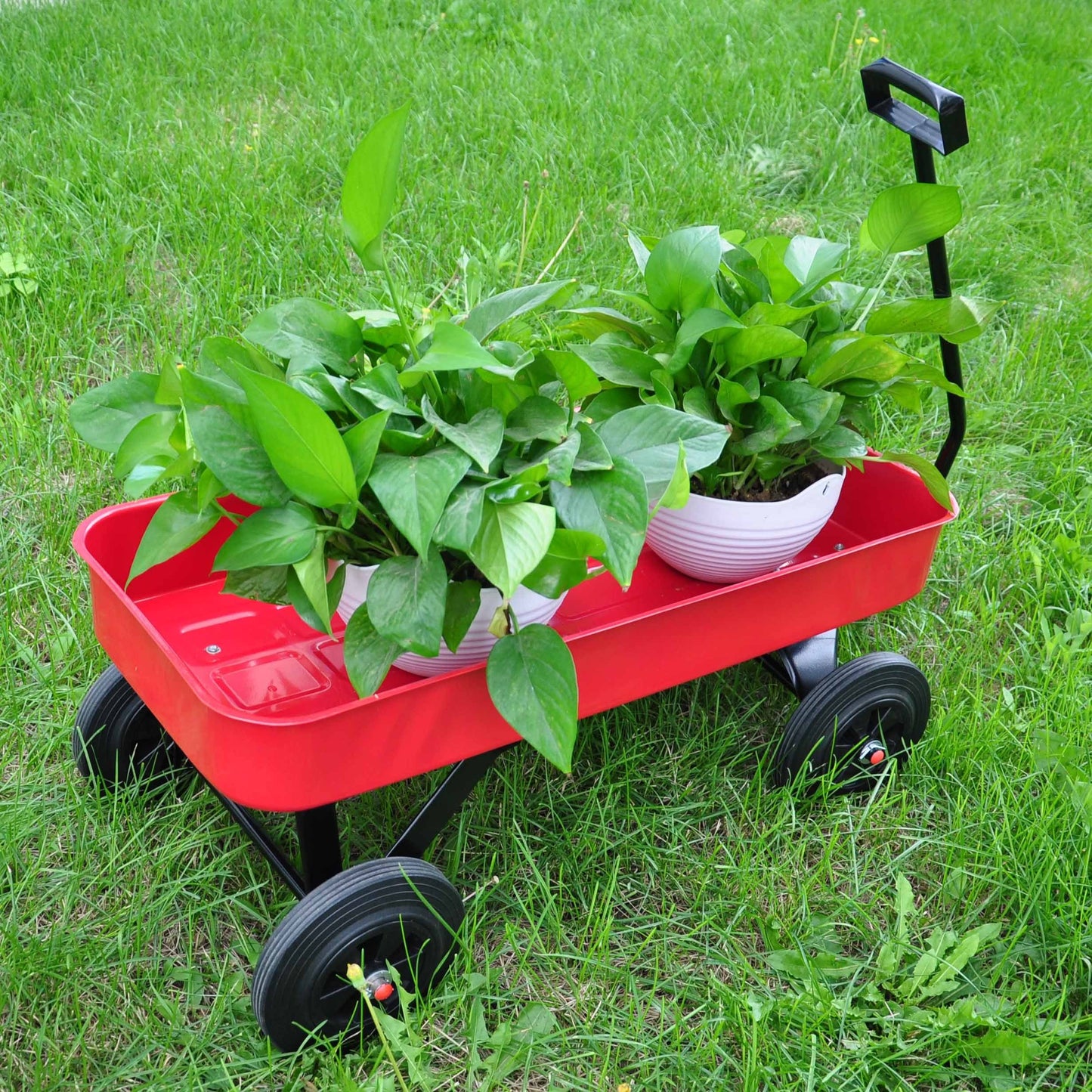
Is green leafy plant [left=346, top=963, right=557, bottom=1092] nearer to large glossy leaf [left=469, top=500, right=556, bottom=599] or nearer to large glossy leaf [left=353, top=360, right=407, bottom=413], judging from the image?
large glossy leaf [left=469, top=500, right=556, bottom=599]

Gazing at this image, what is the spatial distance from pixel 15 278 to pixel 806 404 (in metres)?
1.86

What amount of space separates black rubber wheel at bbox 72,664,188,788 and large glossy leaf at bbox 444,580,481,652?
1.91 feet

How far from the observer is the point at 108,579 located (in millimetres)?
1330

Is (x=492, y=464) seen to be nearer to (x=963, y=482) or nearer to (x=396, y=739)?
(x=396, y=739)

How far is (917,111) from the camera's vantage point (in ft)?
4.99

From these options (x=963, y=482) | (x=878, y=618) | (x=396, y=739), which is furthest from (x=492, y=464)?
(x=963, y=482)

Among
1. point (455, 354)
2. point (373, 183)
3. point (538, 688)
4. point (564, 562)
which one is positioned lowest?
point (538, 688)

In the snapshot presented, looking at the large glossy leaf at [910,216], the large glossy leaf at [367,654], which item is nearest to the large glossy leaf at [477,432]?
the large glossy leaf at [367,654]

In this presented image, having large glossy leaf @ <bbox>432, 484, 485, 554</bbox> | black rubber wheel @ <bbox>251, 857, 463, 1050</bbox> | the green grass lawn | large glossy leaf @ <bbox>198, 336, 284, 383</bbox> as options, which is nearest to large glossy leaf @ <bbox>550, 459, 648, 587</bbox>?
large glossy leaf @ <bbox>432, 484, 485, 554</bbox>

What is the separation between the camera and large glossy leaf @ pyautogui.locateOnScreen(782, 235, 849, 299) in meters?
1.55

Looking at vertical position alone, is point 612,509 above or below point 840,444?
above

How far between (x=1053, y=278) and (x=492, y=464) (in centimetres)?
248

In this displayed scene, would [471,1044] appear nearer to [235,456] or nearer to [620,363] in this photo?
[235,456]

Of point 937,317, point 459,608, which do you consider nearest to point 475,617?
point 459,608
